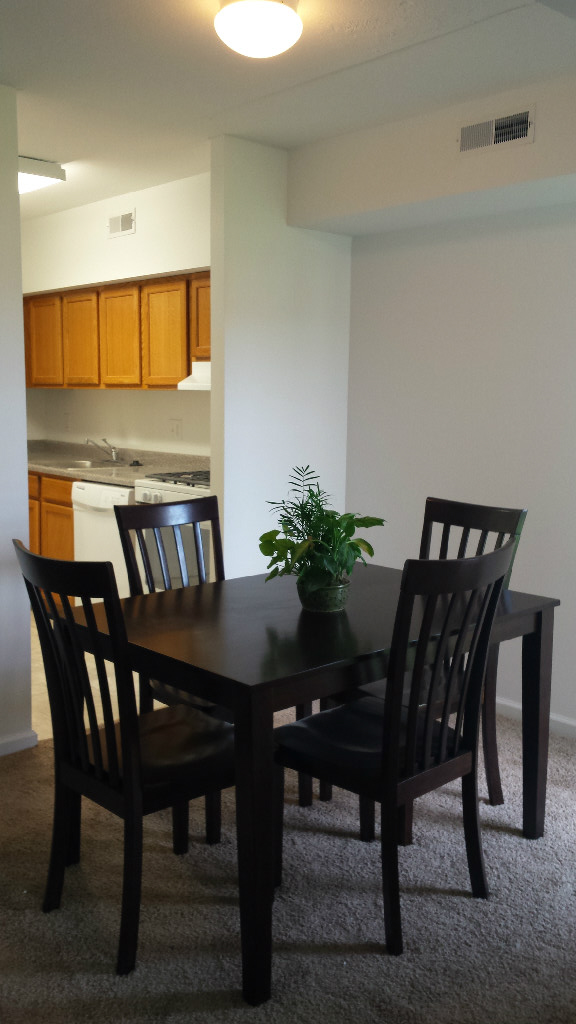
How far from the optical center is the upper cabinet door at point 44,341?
597 centimetres

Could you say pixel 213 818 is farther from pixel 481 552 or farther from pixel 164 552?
pixel 481 552

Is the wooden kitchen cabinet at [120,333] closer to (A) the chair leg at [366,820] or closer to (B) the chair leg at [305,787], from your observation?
(B) the chair leg at [305,787]

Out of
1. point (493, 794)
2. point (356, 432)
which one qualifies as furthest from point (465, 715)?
point (356, 432)

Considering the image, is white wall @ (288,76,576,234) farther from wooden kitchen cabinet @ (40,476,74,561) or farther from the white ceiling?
wooden kitchen cabinet @ (40,476,74,561)

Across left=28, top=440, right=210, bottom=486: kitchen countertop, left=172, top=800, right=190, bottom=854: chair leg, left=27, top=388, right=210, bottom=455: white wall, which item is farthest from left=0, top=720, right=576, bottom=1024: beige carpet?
left=27, top=388, right=210, bottom=455: white wall

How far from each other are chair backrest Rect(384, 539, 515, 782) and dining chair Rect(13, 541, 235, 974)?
459 millimetres

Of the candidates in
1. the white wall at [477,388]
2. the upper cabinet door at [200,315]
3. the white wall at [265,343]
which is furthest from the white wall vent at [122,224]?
the white wall at [477,388]

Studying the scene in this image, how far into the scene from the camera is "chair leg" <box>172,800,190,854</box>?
2629 mm

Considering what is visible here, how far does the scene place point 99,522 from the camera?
5.11 meters

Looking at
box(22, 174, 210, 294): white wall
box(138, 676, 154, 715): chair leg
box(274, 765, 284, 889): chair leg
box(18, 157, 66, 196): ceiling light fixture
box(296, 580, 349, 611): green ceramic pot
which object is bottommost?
box(274, 765, 284, 889): chair leg

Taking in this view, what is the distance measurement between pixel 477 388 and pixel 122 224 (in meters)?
2.36

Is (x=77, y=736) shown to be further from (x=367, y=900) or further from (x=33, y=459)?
(x=33, y=459)

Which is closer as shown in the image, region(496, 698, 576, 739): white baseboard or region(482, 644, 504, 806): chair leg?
region(482, 644, 504, 806): chair leg

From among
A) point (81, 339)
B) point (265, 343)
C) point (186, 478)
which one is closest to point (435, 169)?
point (265, 343)
